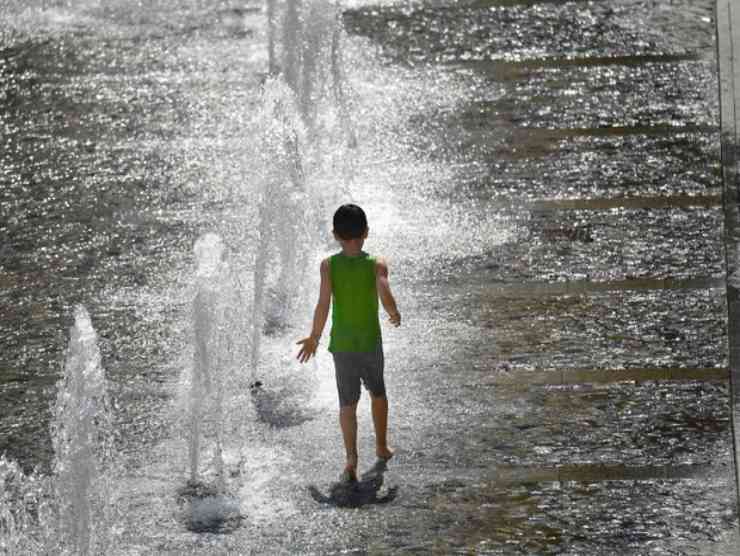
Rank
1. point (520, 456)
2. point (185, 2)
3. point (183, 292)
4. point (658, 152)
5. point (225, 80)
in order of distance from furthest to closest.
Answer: point (185, 2)
point (225, 80)
point (658, 152)
point (183, 292)
point (520, 456)

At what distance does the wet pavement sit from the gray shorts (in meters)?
0.38

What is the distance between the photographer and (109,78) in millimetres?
13641

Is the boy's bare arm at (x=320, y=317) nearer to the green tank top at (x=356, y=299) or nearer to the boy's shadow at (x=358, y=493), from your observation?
the green tank top at (x=356, y=299)

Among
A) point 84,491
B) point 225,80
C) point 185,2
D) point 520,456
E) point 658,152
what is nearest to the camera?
point 84,491

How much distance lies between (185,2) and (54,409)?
7.57 meters

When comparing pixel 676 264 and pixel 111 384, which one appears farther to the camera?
pixel 676 264

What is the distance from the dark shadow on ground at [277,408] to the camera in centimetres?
858

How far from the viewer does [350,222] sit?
783 cm

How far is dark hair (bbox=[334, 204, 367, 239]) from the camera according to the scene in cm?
781

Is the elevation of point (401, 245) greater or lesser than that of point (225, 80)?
lesser

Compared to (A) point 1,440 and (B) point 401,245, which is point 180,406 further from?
(B) point 401,245

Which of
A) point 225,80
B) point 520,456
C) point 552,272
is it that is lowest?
point 520,456

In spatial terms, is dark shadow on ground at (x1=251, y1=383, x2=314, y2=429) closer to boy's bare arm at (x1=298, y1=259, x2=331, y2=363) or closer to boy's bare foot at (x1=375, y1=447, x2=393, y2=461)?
boy's bare foot at (x1=375, y1=447, x2=393, y2=461)

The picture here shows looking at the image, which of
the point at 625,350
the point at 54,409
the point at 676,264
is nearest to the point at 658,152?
Answer: the point at 676,264
